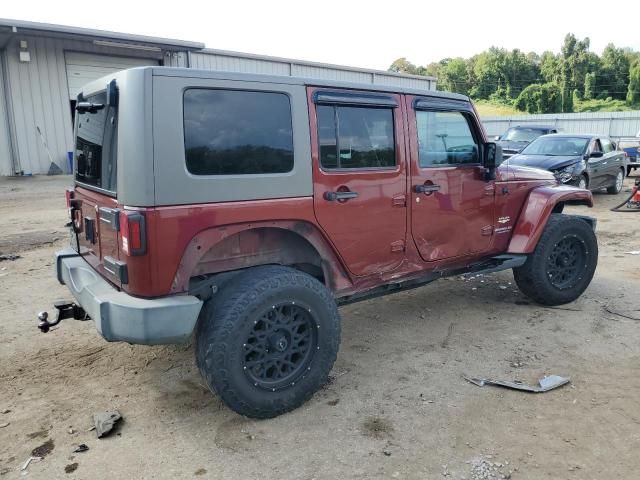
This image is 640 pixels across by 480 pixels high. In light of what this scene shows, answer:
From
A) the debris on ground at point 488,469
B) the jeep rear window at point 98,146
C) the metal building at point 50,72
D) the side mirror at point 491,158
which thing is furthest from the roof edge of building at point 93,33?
the debris on ground at point 488,469

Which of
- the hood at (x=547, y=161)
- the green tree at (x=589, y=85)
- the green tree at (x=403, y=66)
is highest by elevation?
the green tree at (x=403, y=66)

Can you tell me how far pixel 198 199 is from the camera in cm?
295

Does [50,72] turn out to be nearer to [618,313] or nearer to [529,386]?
[618,313]

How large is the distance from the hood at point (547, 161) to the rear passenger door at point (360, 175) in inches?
337

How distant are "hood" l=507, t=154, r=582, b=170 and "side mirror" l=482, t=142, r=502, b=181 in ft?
24.8

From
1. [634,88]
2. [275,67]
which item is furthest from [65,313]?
[634,88]

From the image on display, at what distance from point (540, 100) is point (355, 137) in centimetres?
5317

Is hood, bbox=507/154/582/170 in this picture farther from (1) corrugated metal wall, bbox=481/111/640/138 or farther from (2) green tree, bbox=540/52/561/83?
(2) green tree, bbox=540/52/561/83

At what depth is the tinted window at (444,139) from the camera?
4.10 m

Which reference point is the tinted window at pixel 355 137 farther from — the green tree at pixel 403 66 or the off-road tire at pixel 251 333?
the green tree at pixel 403 66

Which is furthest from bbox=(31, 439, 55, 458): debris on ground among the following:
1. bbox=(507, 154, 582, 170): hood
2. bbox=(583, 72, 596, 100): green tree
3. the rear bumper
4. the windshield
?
bbox=(583, 72, 596, 100): green tree

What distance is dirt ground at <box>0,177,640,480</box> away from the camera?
2799mm

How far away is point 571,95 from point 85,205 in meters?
62.9

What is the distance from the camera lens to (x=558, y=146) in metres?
12.6
